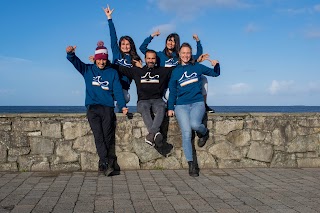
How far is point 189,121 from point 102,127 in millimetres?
1305

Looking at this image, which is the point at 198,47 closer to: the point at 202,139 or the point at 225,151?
the point at 202,139

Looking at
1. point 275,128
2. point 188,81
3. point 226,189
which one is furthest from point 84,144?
point 275,128

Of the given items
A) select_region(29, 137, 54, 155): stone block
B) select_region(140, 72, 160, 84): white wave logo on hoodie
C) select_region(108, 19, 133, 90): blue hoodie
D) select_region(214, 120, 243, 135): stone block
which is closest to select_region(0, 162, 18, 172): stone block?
select_region(29, 137, 54, 155): stone block

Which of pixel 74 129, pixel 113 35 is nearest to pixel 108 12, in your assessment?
pixel 113 35

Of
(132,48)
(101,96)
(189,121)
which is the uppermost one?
(132,48)

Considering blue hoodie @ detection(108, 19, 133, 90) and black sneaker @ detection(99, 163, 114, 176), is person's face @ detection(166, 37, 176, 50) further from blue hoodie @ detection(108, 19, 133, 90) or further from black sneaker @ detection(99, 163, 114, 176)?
black sneaker @ detection(99, 163, 114, 176)

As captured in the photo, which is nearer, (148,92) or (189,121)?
(189,121)

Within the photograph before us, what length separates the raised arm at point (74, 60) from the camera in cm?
596

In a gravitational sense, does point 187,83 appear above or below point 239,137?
above

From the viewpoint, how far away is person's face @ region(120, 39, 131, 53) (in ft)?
21.5

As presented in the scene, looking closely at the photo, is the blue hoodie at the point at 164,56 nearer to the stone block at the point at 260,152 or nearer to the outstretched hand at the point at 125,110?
the outstretched hand at the point at 125,110

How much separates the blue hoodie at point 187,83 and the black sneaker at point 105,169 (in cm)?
130

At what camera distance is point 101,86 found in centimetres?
607

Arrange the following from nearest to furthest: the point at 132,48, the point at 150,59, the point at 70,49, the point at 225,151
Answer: the point at 70,49, the point at 150,59, the point at 225,151, the point at 132,48
